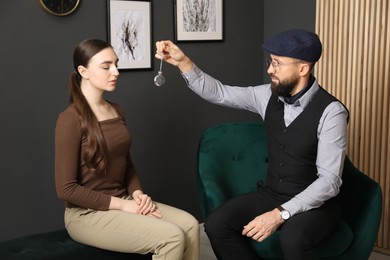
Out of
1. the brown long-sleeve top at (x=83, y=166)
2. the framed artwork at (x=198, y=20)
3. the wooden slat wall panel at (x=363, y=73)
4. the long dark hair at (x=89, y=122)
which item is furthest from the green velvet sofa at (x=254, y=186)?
the framed artwork at (x=198, y=20)

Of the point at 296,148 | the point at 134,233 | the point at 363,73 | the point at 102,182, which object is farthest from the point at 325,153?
the point at 363,73

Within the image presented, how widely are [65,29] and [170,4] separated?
35.1 inches

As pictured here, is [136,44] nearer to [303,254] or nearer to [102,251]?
[102,251]

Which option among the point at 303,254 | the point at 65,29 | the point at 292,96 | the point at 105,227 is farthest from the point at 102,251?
the point at 65,29

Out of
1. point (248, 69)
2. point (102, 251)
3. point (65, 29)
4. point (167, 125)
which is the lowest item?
point (102, 251)

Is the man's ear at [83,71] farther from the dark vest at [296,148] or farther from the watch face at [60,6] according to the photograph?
the dark vest at [296,148]

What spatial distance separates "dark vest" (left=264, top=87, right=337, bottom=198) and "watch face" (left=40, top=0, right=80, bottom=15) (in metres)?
1.41

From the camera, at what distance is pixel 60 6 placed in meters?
3.56

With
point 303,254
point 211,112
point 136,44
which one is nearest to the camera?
point 303,254

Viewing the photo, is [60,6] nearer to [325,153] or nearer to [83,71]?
[83,71]

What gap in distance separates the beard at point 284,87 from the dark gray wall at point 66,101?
1.28m

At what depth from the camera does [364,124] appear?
4.13 metres

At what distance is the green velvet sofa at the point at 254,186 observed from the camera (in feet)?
9.73

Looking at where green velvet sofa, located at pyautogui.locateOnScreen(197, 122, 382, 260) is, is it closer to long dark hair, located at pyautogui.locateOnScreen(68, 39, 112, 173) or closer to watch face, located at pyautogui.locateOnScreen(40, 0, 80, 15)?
long dark hair, located at pyautogui.locateOnScreen(68, 39, 112, 173)
